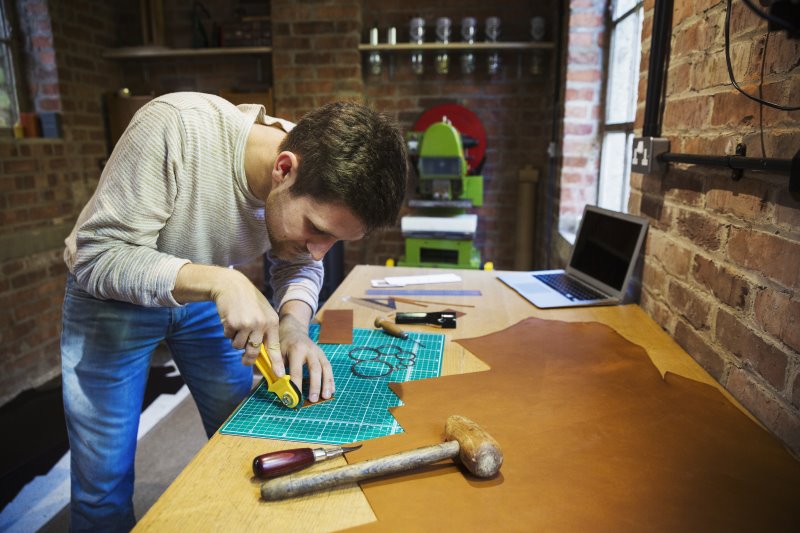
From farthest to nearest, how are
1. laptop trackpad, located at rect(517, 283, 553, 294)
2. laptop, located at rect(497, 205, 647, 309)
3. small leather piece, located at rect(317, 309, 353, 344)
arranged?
laptop trackpad, located at rect(517, 283, 553, 294) < laptop, located at rect(497, 205, 647, 309) < small leather piece, located at rect(317, 309, 353, 344)

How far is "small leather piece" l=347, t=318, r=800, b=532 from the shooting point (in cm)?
72

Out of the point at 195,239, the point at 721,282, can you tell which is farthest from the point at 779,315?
the point at 195,239

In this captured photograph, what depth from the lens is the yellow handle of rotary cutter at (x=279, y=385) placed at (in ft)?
3.24

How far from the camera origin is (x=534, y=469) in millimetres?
811

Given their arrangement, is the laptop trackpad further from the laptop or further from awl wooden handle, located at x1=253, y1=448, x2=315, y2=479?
awl wooden handle, located at x1=253, y1=448, x2=315, y2=479

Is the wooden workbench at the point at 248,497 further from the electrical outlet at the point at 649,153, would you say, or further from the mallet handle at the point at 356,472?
the electrical outlet at the point at 649,153

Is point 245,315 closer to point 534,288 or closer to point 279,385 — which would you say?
point 279,385

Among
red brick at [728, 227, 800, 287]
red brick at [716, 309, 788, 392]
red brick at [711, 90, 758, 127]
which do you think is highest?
red brick at [711, 90, 758, 127]

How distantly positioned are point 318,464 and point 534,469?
0.33 metres

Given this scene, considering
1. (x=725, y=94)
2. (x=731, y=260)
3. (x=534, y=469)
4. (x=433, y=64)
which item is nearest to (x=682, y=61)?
(x=725, y=94)

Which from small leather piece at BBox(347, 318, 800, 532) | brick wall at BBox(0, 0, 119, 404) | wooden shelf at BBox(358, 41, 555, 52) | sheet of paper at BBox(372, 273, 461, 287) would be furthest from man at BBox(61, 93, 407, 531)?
Result: wooden shelf at BBox(358, 41, 555, 52)

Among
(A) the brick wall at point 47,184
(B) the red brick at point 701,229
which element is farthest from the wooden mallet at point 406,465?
(A) the brick wall at point 47,184

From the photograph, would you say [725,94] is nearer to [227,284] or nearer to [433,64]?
[227,284]

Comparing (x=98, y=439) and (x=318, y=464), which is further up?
(x=318, y=464)
